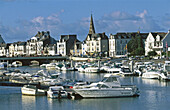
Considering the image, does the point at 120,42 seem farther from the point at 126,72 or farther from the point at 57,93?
→ the point at 57,93

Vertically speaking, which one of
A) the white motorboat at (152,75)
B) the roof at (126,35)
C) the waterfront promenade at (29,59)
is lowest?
the white motorboat at (152,75)

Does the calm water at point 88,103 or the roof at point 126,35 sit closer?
the calm water at point 88,103

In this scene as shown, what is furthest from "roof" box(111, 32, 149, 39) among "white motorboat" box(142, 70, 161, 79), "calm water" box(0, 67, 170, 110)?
"calm water" box(0, 67, 170, 110)

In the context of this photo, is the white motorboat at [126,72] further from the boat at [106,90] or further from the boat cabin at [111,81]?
the boat cabin at [111,81]

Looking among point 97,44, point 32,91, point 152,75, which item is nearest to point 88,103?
point 32,91

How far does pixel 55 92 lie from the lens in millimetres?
57094

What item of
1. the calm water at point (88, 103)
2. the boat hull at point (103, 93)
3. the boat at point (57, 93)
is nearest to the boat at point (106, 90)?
the boat hull at point (103, 93)

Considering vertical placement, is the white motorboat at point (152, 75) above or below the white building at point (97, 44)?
below

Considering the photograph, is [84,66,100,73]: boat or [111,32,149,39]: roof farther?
[111,32,149,39]: roof

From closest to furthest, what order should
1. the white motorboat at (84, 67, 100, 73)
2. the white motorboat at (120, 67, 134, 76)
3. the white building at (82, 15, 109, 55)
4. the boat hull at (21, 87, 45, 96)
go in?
the boat hull at (21, 87, 45, 96)
the white motorboat at (120, 67, 134, 76)
the white motorboat at (84, 67, 100, 73)
the white building at (82, 15, 109, 55)

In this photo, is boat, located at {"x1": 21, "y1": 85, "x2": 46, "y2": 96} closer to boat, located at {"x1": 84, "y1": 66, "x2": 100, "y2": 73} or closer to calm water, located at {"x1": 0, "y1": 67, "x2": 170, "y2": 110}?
calm water, located at {"x1": 0, "y1": 67, "x2": 170, "y2": 110}

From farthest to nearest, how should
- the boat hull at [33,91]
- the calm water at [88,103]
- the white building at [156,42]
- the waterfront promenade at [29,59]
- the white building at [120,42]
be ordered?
the white building at [120,42], the waterfront promenade at [29,59], the white building at [156,42], the boat hull at [33,91], the calm water at [88,103]

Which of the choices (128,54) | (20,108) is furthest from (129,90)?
(128,54)

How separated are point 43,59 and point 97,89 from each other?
121 meters
